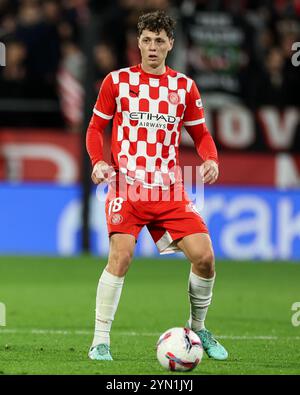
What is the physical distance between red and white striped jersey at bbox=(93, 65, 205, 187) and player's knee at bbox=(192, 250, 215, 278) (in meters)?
0.52

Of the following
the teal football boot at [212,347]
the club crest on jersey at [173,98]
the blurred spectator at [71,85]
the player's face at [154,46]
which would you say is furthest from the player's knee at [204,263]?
the blurred spectator at [71,85]

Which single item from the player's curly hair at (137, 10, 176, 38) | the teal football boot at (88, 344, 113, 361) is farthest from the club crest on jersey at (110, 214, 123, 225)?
the player's curly hair at (137, 10, 176, 38)

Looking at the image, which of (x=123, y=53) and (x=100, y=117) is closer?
(x=100, y=117)

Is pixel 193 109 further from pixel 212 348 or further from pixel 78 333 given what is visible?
pixel 78 333

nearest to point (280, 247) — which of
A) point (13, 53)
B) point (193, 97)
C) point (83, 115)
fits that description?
point (83, 115)

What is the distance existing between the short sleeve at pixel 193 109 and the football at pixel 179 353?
62.1 inches

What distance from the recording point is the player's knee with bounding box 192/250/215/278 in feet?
22.6

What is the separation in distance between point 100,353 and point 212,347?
30.5 inches

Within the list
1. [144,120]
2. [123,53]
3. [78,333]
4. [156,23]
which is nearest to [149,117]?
[144,120]

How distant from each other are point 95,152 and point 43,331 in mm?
1969

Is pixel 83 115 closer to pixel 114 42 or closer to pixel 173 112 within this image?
pixel 114 42

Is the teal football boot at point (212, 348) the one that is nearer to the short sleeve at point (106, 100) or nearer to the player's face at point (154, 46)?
the short sleeve at point (106, 100)

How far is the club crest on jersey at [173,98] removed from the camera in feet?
23.2

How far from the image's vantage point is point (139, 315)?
955 centimetres
